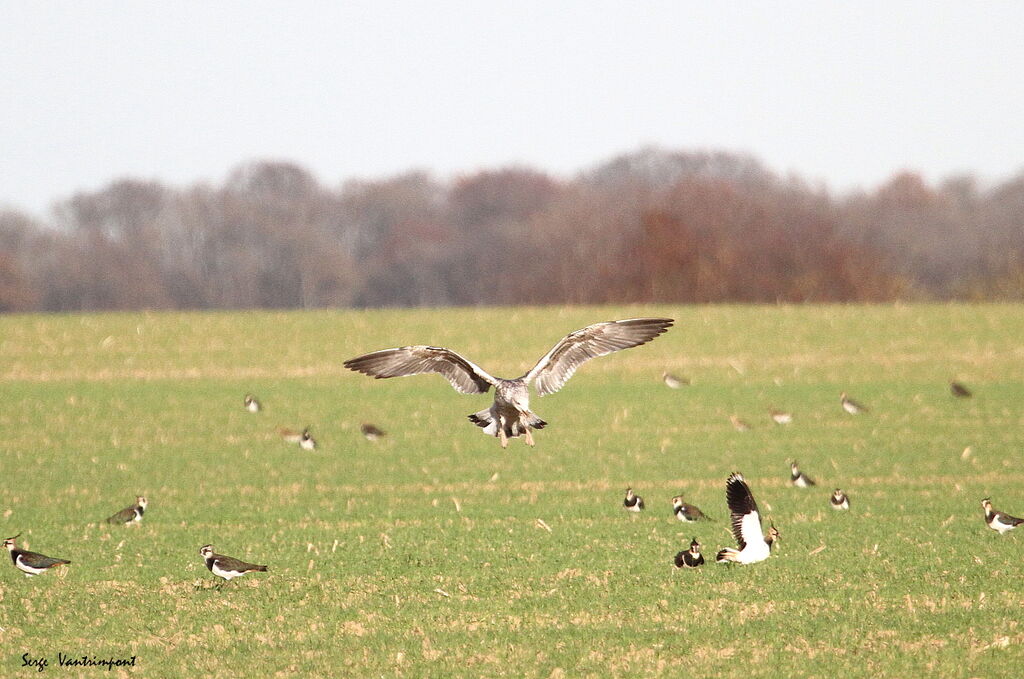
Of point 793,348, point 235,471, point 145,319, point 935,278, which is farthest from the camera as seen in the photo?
point 935,278

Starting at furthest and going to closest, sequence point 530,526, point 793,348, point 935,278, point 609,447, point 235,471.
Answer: point 935,278
point 793,348
point 609,447
point 235,471
point 530,526

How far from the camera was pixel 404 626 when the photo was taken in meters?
11.4

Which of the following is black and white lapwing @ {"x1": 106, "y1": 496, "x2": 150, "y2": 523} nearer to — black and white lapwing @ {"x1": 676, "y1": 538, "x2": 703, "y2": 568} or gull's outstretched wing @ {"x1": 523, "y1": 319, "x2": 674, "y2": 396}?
gull's outstretched wing @ {"x1": 523, "y1": 319, "x2": 674, "y2": 396}

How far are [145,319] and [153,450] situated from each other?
73.7 ft

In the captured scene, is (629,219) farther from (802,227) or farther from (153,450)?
(153,450)

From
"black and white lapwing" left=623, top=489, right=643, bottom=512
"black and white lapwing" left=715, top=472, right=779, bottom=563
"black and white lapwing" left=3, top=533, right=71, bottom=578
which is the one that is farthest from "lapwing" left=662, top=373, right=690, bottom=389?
"black and white lapwing" left=3, top=533, right=71, bottom=578

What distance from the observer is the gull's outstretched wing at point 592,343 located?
1256 centimetres

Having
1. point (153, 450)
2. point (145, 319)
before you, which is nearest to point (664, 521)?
point (153, 450)

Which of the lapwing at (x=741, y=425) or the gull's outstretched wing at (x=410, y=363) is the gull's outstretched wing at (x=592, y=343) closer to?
the gull's outstretched wing at (x=410, y=363)

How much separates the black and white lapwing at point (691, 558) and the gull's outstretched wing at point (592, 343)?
221 centimetres

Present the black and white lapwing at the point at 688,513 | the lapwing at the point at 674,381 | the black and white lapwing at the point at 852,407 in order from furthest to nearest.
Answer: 1. the lapwing at the point at 674,381
2. the black and white lapwing at the point at 852,407
3. the black and white lapwing at the point at 688,513

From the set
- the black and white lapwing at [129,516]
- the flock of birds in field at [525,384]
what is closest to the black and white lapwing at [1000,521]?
the flock of birds in field at [525,384]

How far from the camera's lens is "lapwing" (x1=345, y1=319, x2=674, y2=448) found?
12109 millimetres

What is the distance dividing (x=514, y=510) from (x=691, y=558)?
5218mm
